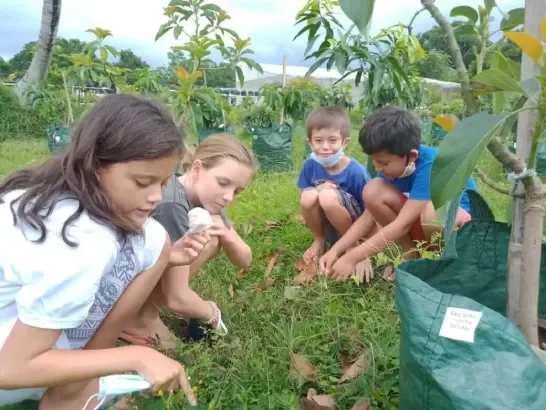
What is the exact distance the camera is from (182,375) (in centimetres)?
120

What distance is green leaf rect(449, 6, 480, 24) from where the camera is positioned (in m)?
0.97

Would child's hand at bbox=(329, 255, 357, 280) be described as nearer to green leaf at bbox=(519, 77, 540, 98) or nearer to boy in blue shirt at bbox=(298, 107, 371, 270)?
boy in blue shirt at bbox=(298, 107, 371, 270)

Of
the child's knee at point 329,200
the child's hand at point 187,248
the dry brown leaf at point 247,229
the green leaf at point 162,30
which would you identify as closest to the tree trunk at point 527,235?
the child's hand at point 187,248

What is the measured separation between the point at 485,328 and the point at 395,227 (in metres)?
1.22

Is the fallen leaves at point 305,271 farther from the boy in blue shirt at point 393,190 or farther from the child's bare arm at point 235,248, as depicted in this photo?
the child's bare arm at point 235,248

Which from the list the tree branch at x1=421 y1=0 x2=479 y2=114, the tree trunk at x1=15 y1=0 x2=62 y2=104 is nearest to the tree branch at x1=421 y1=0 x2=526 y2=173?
the tree branch at x1=421 y1=0 x2=479 y2=114

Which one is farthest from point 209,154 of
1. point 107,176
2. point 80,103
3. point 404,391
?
point 80,103

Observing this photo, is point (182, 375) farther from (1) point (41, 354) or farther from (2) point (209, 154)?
(2) point (209, 154)

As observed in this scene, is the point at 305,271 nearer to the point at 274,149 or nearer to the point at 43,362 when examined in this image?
the point at 43,362

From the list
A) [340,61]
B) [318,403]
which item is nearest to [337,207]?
[340,61]

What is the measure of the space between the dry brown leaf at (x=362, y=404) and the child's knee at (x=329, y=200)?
3.60 feet

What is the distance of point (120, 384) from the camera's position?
1.09 meters

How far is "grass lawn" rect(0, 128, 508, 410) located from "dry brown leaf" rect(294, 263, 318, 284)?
0.06 m

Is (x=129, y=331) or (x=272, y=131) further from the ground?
(x=272, y=131)
